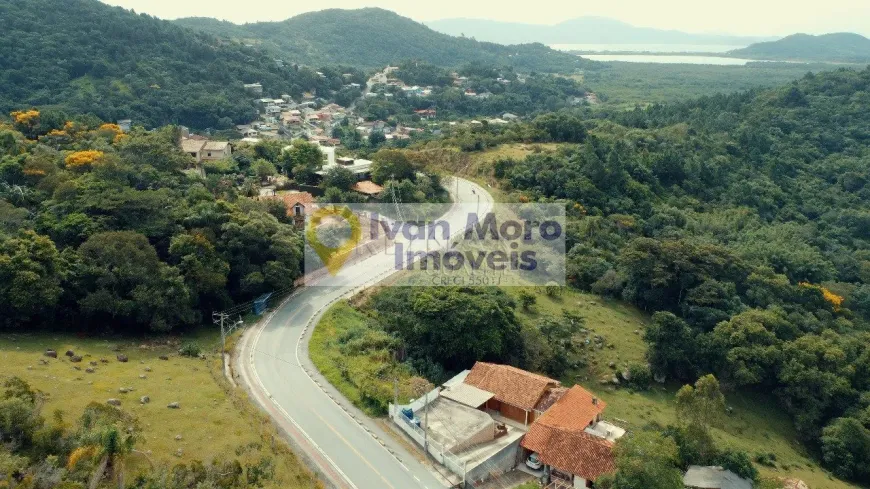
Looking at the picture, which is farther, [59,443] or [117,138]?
[117,138]

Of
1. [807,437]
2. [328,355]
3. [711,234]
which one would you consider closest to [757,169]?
[711,234]

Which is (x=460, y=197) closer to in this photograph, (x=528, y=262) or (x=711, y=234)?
(x=528, y=262)

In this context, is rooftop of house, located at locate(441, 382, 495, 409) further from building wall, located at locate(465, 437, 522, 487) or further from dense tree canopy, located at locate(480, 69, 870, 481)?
dense tree canopy, located at locate(480, 69, 870, 481)

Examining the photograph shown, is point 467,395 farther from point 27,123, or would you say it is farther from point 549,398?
point 27,123

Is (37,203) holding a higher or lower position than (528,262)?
higher

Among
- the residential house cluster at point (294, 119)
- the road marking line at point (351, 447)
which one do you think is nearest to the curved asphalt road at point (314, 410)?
the road marking line at point (351, 447)

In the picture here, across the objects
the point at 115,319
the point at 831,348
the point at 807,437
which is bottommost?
the point at 807,437
